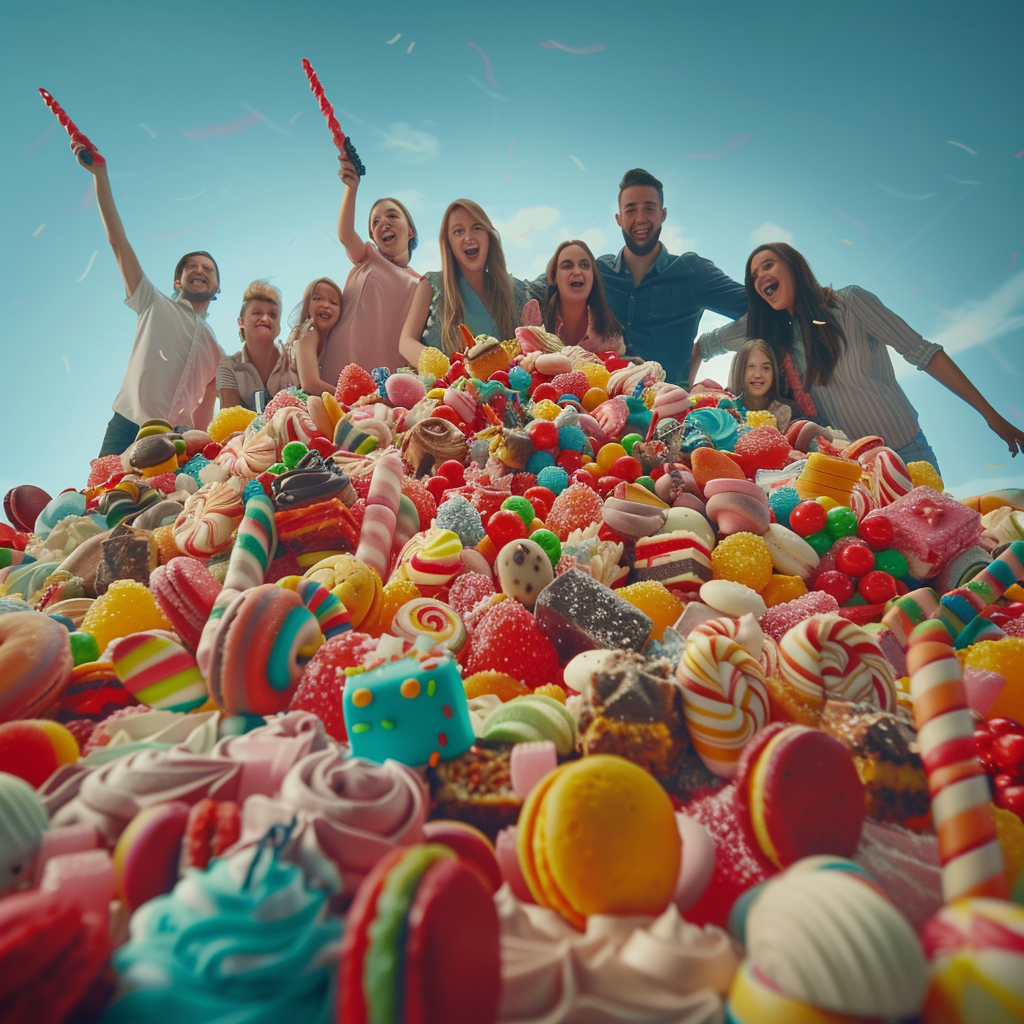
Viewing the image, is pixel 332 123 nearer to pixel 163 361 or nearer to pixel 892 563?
pixel 163 361

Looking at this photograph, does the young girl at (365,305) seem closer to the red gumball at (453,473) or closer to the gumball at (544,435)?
the red gumball at (453,473)

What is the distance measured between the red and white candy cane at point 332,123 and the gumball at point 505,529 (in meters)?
3.17

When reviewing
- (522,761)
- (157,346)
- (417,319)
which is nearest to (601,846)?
(522,761)

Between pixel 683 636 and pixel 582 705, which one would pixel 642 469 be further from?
pixel 582 705

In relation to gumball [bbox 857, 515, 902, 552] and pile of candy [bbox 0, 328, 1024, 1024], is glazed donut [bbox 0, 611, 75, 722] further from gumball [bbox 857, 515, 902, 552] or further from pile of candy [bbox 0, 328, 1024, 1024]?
gumball [bbox 857, 515, 902, 552]

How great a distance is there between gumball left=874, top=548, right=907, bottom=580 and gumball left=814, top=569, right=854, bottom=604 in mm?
118

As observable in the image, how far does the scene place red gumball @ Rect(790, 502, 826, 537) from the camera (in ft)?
5.44

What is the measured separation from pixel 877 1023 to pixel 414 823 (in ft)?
1.38

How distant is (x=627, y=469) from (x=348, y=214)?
2.88 meters

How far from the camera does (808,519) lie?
1.66 meters

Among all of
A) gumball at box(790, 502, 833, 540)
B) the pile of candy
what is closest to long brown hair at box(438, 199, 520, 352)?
the pile of candy

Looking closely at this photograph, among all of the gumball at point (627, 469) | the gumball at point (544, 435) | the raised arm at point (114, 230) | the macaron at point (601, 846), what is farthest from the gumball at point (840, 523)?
the raised arm at point (114, 230)

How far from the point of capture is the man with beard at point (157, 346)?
11.9 ft

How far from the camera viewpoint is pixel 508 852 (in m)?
0.68
